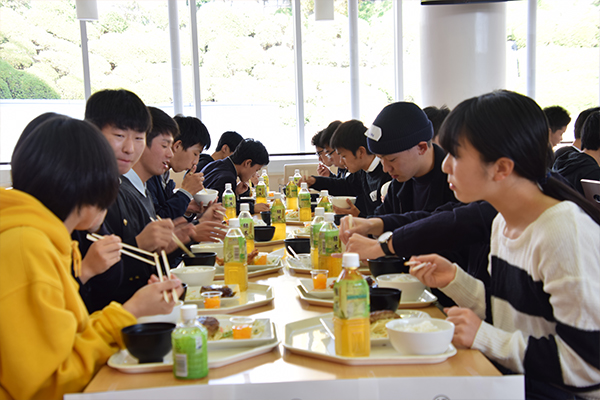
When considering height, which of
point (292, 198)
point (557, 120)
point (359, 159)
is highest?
point (557, 120)

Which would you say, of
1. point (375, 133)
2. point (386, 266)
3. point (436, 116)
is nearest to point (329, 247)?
point (386, 266)

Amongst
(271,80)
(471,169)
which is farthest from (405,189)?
(271,80)

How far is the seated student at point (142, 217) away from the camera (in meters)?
1.98

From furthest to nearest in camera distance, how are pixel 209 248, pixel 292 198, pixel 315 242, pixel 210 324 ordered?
1. pixel 292 198
2. pixel 209 248
3. pixel 315 242
4. pixel 210 324

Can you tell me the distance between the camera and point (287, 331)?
1.33 meters

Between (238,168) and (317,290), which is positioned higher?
(238,168)

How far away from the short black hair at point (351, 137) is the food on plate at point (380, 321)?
2.40 m

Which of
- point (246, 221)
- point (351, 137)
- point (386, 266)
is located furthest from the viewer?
point (351, 137)

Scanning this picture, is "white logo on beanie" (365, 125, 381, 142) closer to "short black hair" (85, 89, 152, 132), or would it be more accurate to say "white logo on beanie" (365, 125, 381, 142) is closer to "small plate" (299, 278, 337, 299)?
"small plate" (299, 278, 337, 299)

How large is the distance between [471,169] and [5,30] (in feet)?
21.8

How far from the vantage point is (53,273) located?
3.69 feet

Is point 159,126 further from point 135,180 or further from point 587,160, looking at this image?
point 587,160

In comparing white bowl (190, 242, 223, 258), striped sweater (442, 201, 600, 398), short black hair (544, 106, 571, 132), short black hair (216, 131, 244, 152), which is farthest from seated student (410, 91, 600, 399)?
short black hair (544, 106, 571, 132)

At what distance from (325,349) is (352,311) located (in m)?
0.15
